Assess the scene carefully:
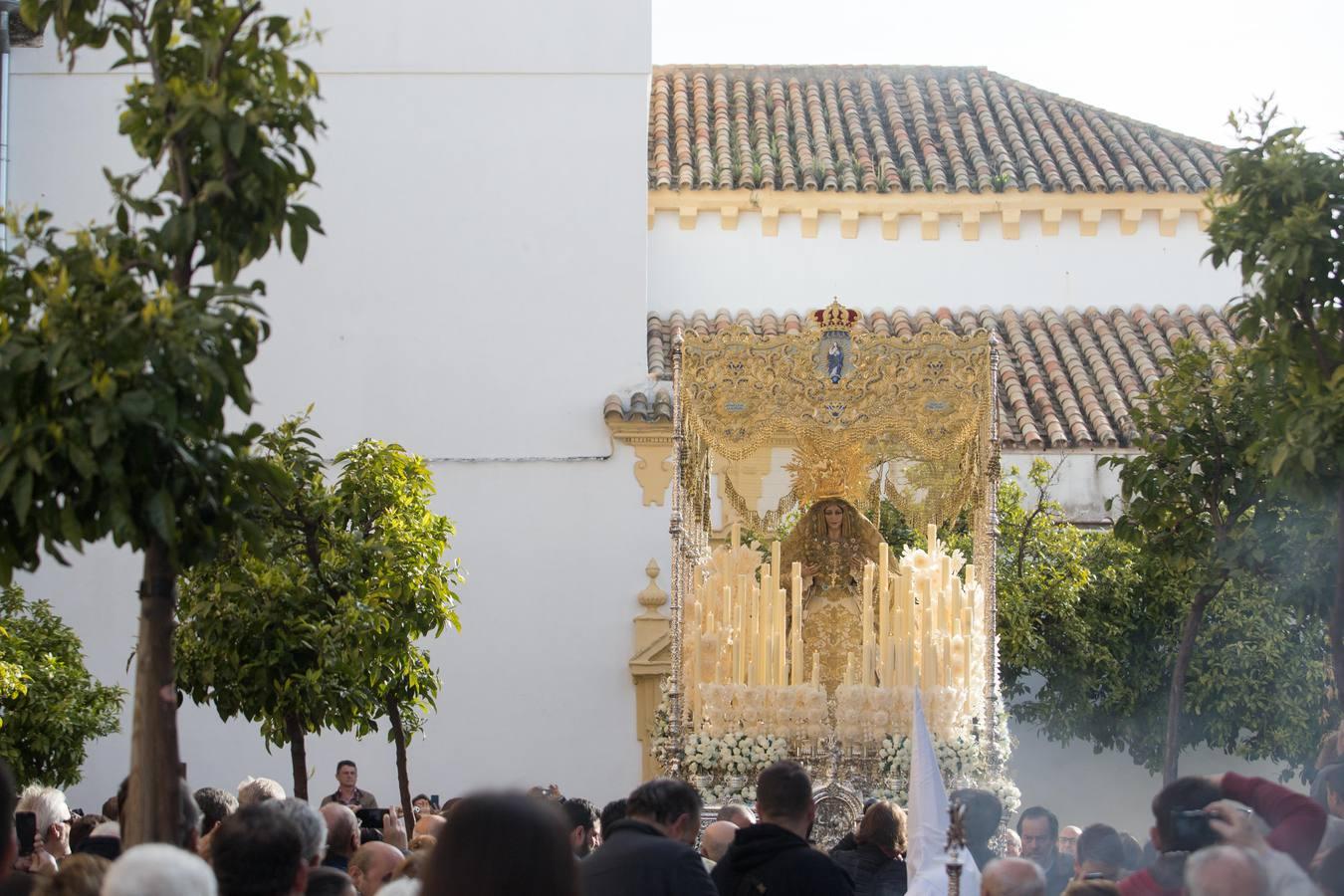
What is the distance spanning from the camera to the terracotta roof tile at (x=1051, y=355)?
1630 cm

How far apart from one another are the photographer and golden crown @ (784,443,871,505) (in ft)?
22.6

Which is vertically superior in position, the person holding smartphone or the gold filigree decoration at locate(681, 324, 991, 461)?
the gold filigree decoration at locate(681, 324, 991, 461)

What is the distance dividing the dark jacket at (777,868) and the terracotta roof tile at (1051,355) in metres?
10.1

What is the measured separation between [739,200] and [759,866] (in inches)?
540

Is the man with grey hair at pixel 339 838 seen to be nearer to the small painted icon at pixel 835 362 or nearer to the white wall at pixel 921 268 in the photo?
the small painted icon at pixel 835 362

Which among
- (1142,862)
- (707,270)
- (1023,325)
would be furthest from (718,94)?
(1142,862)

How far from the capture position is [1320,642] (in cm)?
1494

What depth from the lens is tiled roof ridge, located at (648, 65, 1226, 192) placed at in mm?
18969

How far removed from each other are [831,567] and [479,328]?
505cm

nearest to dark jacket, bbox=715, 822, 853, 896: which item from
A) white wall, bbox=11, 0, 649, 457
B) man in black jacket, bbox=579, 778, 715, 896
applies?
man in black jacket, bbox=579, 778, 715, 896

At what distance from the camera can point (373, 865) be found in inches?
227

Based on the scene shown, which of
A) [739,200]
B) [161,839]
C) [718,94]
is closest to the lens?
[161,839]

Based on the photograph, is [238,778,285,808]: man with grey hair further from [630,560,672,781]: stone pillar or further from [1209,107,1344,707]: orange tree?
[630,560,672,781]: stone pillar

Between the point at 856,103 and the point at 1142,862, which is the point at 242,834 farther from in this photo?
the point at 856,103
